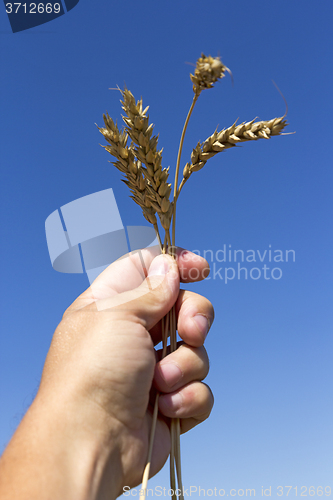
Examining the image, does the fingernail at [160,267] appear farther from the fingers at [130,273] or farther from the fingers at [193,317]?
the fingers at [193,317]

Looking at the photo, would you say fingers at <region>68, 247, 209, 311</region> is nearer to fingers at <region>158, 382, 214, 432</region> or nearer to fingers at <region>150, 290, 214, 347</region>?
fingers at <region>150, 290, 214, 347</region>

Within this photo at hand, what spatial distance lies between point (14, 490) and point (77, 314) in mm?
1132

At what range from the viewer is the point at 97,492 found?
6.23 feet

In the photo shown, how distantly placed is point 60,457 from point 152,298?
1.14 metres

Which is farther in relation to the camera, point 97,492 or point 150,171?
point 150,171

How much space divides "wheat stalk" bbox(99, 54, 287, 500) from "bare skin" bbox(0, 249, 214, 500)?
0.55 ft

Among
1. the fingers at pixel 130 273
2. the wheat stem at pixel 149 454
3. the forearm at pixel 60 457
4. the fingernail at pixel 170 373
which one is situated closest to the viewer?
the forearm at pixel 60 457

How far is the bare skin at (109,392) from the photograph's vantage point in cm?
179

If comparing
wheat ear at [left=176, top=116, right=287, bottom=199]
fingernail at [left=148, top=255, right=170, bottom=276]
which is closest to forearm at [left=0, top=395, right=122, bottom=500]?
fingernail at [left=148, top=255, right=170, bottom=276]

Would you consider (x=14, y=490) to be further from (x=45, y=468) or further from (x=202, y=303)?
(x=202, y=303)

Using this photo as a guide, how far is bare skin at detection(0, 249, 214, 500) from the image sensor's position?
5.86 ft

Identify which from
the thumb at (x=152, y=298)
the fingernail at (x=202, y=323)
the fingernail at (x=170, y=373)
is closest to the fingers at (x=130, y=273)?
the thumb at (x=152, y=298)

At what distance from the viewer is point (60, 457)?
70.7 inches

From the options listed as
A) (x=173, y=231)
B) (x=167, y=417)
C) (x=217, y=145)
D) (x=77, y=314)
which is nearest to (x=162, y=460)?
(x=167, y=417)
